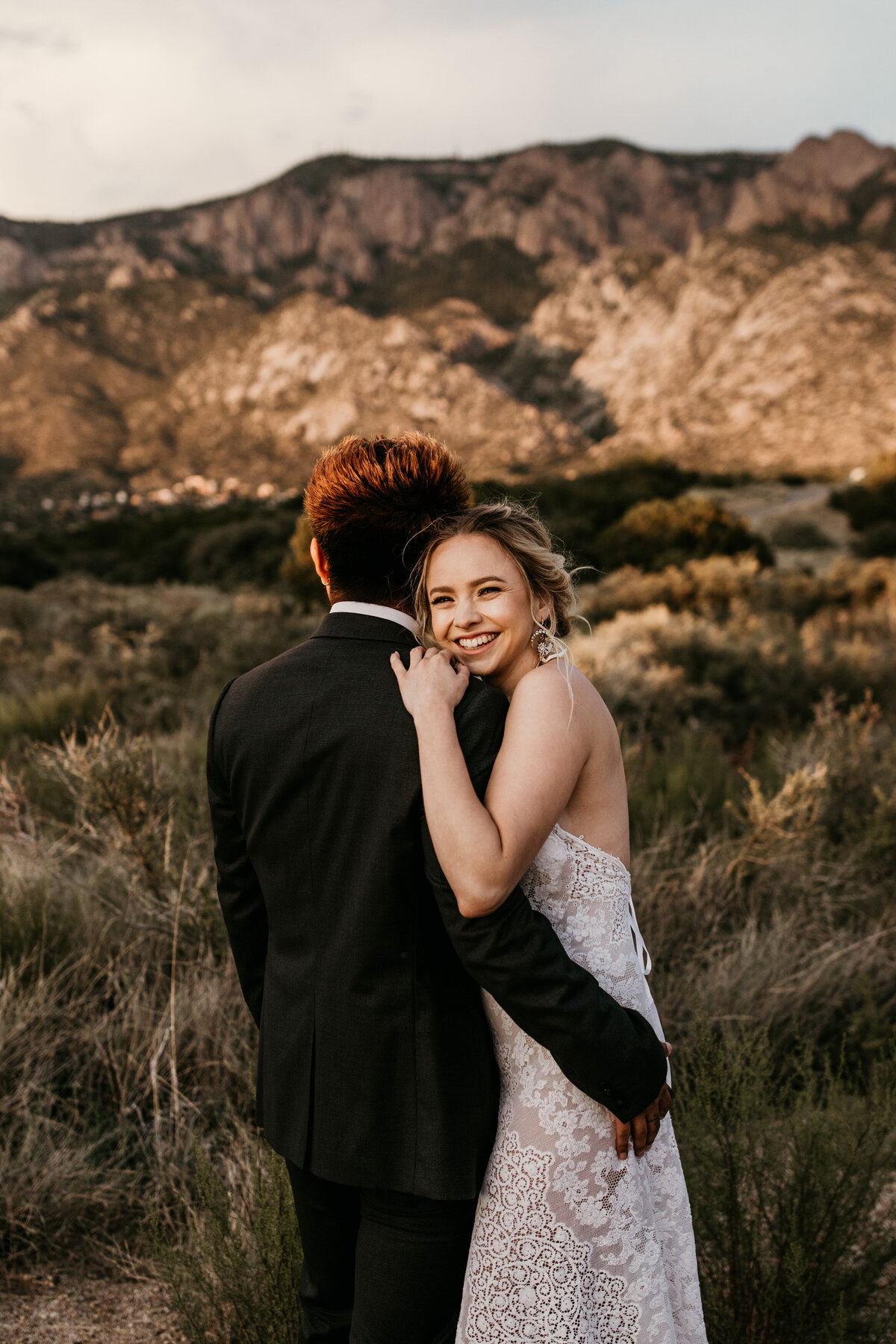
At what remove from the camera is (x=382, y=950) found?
Answer: 1.46 meters

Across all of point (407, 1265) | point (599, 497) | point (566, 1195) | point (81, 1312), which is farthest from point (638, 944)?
point (599, 497)

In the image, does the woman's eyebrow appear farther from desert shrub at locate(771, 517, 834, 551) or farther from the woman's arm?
desert shrub at locate(771, 517, 834, 551)

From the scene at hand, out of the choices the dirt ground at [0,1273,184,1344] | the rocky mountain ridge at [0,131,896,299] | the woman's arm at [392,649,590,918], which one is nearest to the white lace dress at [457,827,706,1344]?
the woman's arm at [392,649,590,918]

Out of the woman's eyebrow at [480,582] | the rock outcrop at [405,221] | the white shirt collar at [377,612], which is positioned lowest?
the white shirt collar at [377,612]

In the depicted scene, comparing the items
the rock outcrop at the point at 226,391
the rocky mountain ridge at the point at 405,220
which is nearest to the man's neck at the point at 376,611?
the rock outcrop at the point at 226,391

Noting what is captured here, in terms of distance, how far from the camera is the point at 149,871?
12.7 feet

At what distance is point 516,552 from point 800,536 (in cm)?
2172

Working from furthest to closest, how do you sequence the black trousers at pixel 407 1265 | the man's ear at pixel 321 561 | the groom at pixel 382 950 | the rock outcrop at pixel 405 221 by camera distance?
the rock outcrop at pixel 405 221, the man's ear at pixel 321 561, the black trousers at pixel 407 1265, the groom at pixel 382 950

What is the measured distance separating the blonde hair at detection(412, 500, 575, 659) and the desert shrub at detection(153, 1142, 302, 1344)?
1.46 metres

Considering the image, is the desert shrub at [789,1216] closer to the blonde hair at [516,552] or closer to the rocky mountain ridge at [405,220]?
the blonde hair at [516,552]

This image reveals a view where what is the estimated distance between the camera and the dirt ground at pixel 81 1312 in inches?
91.5

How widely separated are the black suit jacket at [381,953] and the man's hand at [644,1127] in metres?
0.08

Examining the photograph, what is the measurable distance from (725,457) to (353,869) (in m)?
51.9

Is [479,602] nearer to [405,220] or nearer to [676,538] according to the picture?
[676,538]
